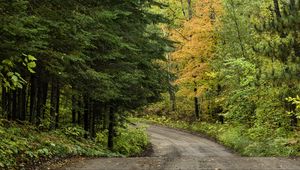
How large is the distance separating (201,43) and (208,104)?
6479 millimetres

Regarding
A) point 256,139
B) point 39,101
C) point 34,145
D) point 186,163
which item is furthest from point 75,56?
point 256,139

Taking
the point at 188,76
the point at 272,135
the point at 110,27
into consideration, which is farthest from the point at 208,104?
the point at 110,27

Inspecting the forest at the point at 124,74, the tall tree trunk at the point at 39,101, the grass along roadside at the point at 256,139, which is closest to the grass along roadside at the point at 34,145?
the forest at the point at 124,74

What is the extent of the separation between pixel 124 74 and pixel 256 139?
403 inches

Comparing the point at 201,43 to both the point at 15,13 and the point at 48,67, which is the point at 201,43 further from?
the point at 15,13

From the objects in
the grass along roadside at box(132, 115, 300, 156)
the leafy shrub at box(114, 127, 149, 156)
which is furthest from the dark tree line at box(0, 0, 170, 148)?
the grass along roadside at box(132, 115, 300, 156)

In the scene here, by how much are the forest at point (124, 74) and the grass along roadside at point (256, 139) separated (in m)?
0.07

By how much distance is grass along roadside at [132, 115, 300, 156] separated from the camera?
18.1 m

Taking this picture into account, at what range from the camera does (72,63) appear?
13.2 meters

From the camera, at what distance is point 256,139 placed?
22.5 meters

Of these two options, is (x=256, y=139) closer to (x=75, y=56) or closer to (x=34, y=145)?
(x=75, y=56)

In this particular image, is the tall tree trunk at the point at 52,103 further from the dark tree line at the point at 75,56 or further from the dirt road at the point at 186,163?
the dirt road at the point at 186,163

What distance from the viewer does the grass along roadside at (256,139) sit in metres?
18.1

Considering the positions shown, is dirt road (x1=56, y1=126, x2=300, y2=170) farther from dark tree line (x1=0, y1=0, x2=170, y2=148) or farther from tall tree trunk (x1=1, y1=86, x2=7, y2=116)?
tall tree trunk (x1=1, y1=86, x2=7, y2=116)
